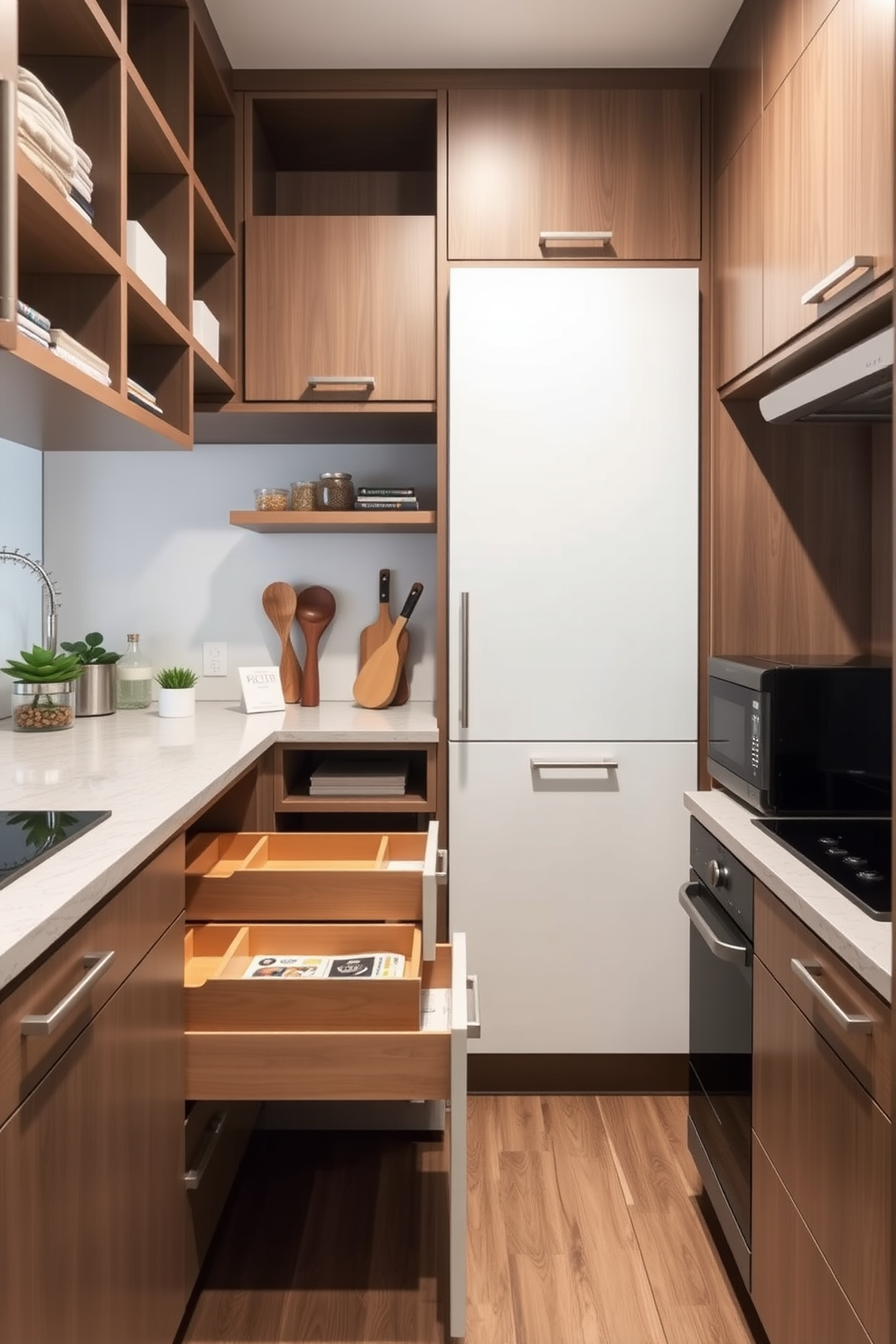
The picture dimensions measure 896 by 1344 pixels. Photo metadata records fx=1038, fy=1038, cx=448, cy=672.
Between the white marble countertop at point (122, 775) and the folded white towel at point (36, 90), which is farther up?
the folded white towel at point (36, 90)

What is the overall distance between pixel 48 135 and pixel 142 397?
1.91 ft

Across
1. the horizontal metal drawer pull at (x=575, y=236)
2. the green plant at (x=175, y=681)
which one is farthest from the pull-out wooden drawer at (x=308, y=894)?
the horizontal metal drawer pull at (x=575, y=236)

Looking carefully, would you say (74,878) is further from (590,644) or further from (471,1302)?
(590,644)

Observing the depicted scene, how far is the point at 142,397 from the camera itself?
2033 millimetres

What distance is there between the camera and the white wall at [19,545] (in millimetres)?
2535

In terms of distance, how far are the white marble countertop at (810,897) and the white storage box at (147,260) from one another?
1.46 meters

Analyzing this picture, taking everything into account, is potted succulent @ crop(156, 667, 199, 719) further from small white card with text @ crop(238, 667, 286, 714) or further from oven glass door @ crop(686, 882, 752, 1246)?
oven glass door @ crop(686, 882, 752, 1246)

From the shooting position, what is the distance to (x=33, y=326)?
1494 mm

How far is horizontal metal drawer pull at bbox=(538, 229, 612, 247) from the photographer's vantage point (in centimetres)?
248

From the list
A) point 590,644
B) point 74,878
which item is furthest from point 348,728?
point 74,878

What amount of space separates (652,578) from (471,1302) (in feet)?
5.12

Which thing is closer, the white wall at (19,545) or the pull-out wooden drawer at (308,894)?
the pull-out wooden drawer at (308,894)

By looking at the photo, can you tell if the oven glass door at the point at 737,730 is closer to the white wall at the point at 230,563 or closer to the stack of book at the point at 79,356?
the white wall at the point at 230,563

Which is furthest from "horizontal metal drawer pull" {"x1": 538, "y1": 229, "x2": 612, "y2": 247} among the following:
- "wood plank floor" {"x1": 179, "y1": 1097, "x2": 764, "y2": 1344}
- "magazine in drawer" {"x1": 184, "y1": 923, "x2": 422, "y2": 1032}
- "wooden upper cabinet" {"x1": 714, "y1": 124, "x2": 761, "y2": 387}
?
"wood plank floor" {"x1": 179, "y1": 1097, "x2": 764, "y2": 1344}
